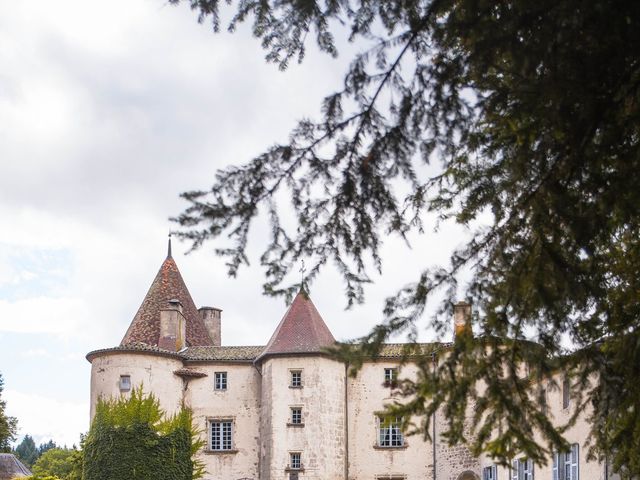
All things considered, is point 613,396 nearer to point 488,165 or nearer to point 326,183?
point 488,165

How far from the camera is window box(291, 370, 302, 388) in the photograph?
115ft

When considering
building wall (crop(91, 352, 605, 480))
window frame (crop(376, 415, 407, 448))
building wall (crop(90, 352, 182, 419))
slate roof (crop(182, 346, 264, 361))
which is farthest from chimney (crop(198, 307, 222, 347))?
window frame (crop(376, 415, 407, 448))

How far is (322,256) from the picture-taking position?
8.12 m

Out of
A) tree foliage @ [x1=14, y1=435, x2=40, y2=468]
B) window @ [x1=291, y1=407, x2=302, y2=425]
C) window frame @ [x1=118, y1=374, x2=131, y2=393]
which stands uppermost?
window frame @ [x1=118, y1=374, x2=131, y2=393]

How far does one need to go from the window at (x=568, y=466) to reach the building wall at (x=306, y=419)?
11250mm

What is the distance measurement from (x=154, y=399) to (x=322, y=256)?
27.0 meters

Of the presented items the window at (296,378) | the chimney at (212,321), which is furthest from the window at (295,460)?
the chimney at (212,321)

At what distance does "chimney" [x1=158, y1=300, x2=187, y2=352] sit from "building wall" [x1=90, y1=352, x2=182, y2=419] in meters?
0.93

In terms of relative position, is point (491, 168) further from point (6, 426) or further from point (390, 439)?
point (6, 426)

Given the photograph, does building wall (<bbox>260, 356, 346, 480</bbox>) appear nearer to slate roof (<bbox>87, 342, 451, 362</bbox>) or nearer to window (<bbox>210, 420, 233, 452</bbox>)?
window (<bbox>210, 420, 233, 452</bbox>)

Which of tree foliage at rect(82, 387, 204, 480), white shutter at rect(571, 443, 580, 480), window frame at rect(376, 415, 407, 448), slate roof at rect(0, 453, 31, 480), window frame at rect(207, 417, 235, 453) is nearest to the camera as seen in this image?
white shutter at rect(571, 443, 580, 480)

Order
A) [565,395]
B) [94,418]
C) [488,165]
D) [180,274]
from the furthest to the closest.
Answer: [180,274] → [94,418] → [565,395] → [488,165]

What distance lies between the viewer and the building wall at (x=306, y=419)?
34375mm

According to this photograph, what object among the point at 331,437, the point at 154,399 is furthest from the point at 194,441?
the point at 331,437
